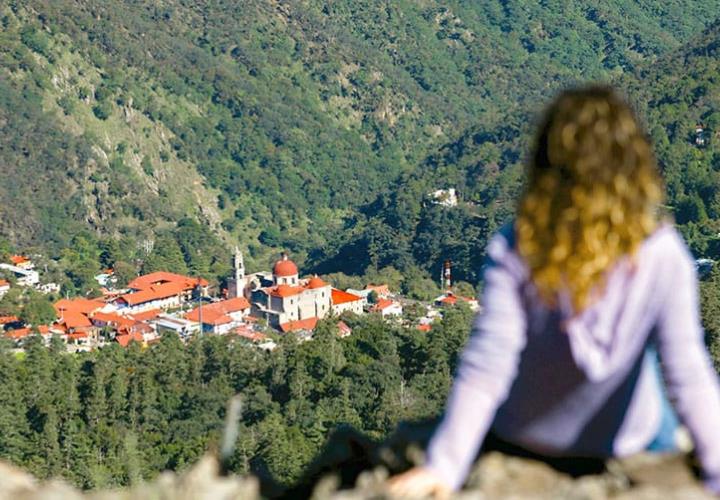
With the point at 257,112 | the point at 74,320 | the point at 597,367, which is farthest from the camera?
the point at 257,112

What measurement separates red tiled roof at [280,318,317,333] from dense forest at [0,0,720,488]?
346 inches

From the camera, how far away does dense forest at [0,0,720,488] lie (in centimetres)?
3147

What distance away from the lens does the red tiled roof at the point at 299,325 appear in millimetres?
49750

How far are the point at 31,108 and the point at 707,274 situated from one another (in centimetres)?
6098

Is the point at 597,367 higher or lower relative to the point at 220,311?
higher

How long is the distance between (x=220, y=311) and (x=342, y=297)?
6.05 metres

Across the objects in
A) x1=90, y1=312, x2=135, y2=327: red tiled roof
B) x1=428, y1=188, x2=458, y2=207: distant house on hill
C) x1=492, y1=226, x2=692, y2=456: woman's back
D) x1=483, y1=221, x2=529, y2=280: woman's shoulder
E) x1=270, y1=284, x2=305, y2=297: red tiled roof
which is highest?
x1=483, y1=221, x2=529, y2=280: woman's shoulder

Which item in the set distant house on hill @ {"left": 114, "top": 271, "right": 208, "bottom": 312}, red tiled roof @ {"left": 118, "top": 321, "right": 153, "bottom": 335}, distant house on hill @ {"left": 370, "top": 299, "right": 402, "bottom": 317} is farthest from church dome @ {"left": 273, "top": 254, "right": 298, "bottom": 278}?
distant house on hill @ {"left": 114, "top": 271, "right": 208, "bottom": 312}

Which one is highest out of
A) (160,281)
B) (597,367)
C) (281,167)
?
(597,367)

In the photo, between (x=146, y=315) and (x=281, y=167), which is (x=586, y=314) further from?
(x=281, y=167)

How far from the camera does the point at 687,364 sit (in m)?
3.12

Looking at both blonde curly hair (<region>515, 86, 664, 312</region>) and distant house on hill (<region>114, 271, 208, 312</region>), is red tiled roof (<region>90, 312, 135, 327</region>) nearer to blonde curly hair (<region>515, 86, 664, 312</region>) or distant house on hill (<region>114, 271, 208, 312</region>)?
distant house on hill (<region>114, 271, 208, 312</region>)

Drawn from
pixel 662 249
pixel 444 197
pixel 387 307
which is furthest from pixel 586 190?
pixel 444 197

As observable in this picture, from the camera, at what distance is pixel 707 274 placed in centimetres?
4675
